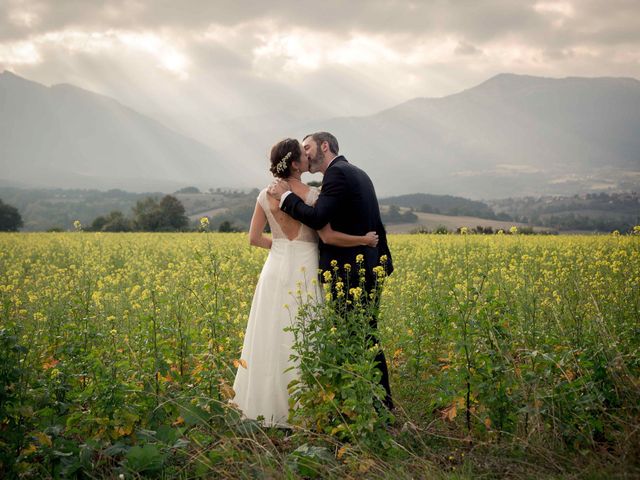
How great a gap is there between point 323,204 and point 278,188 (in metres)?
0.50

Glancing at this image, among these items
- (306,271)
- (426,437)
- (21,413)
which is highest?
(306,271)

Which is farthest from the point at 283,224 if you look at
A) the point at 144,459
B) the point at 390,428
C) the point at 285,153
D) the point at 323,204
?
the point at 144,459

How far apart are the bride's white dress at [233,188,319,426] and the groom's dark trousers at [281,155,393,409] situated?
21cm

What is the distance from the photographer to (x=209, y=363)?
5.05 meters

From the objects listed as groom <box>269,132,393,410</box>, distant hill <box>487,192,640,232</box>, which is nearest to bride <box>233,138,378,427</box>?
groom <box>269,132,393,410</box>

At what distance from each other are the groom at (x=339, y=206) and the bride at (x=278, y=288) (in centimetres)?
10

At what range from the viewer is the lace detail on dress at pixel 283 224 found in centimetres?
513

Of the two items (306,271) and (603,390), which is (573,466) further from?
(306,271)

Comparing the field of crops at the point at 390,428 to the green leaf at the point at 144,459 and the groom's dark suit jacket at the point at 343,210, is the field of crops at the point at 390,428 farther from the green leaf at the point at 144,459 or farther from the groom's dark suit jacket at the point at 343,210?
the groom's dark suit jacket at the point at 343,210

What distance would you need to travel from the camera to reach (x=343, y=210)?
5.02 metres

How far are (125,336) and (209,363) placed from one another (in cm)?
152

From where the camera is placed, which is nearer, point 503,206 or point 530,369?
point 530,369

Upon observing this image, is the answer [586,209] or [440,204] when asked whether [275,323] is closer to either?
[586,209]

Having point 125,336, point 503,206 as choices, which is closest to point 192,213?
point 503,206
